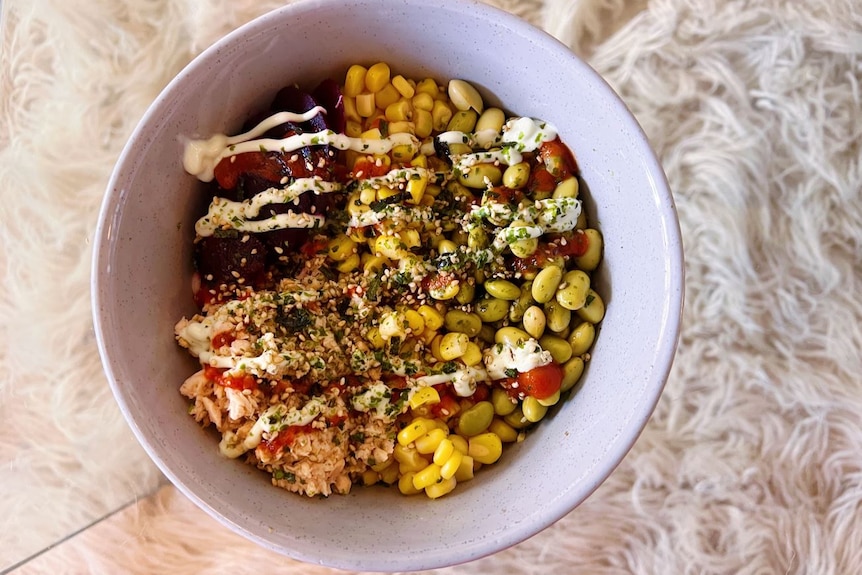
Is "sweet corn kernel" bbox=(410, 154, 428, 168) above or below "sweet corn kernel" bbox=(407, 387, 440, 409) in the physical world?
above

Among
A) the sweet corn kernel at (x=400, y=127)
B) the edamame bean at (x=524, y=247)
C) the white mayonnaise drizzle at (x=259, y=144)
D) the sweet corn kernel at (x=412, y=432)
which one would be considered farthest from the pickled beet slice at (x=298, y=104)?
the sweet corn kernel at (x=412, y=432)

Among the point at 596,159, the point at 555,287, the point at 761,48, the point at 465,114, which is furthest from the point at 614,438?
the point at 761,48

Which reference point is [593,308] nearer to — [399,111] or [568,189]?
[568,189]

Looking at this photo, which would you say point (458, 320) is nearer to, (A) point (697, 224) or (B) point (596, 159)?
(B) point (596, 159)

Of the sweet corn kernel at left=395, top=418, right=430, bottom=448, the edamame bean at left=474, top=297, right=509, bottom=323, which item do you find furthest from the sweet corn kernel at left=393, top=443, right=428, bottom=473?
the edamame bean at left=474, top=297, right=509, bottom=323

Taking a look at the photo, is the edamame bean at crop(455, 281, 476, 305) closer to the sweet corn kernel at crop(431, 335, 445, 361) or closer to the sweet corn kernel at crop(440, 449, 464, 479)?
the sweet corn kernel at crop(431, 335, 445, 361)

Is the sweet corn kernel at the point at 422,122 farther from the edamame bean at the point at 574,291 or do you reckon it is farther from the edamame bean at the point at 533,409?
the edamame bean at the point at 533,409

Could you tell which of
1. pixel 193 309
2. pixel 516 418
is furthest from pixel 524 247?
pixel 193 309
